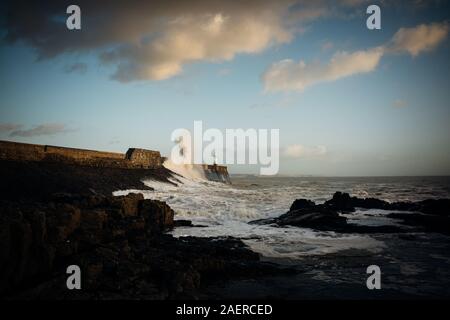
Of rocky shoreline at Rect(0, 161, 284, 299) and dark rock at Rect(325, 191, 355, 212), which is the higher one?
rocky shoreline at Rect(0, 161, 284, 299)

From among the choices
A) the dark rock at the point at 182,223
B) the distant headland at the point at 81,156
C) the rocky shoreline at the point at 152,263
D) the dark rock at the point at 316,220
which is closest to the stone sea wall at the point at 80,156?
the distant headland at the point at 81,156

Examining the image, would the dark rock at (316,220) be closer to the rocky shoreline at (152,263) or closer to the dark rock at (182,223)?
the rocky shoreline at (152,263)

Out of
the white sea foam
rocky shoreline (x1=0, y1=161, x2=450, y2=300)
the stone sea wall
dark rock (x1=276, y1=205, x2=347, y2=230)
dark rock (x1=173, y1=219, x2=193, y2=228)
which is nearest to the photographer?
rocky shoreline (x1=0, y1=161, x2=450, y2=300)

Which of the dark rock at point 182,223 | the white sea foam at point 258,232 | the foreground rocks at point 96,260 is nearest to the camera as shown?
the foreground rocks at point 96,260

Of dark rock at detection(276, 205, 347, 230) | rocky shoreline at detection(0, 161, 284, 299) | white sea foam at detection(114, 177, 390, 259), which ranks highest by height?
rocky shoreline at detection(0, 161, 284, 299)

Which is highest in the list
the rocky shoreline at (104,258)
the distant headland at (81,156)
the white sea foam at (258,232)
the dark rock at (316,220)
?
the distant headland at (81,156)

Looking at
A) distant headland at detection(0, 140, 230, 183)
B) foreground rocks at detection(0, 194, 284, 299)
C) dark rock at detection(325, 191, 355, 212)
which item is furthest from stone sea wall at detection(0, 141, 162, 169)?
dark rock at detection(325, 191, 355, 212)

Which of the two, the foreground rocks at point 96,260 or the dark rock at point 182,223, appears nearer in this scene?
the foreground rocks at point 96,260

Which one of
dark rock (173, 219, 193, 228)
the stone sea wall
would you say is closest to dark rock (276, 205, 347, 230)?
dark rock (173, 219, 193, 228)

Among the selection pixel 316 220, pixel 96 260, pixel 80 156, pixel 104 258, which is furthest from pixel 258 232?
pixel 80 156

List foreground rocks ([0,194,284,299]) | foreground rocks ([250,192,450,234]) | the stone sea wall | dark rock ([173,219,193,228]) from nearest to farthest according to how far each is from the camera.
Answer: foreground rocks ([0,194,284,299]) < foreground rocks ([250,192,450,234]) < dark rock ([173,219,193,228]) < the stone sea wall

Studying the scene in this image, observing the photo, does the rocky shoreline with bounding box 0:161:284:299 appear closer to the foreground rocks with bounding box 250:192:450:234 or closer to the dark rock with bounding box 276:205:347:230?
the dark rock with bounding box 276:205:347:230

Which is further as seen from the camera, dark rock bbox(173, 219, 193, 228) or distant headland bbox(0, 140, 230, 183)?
distant headland bbox(0, 140, 230, 183)
